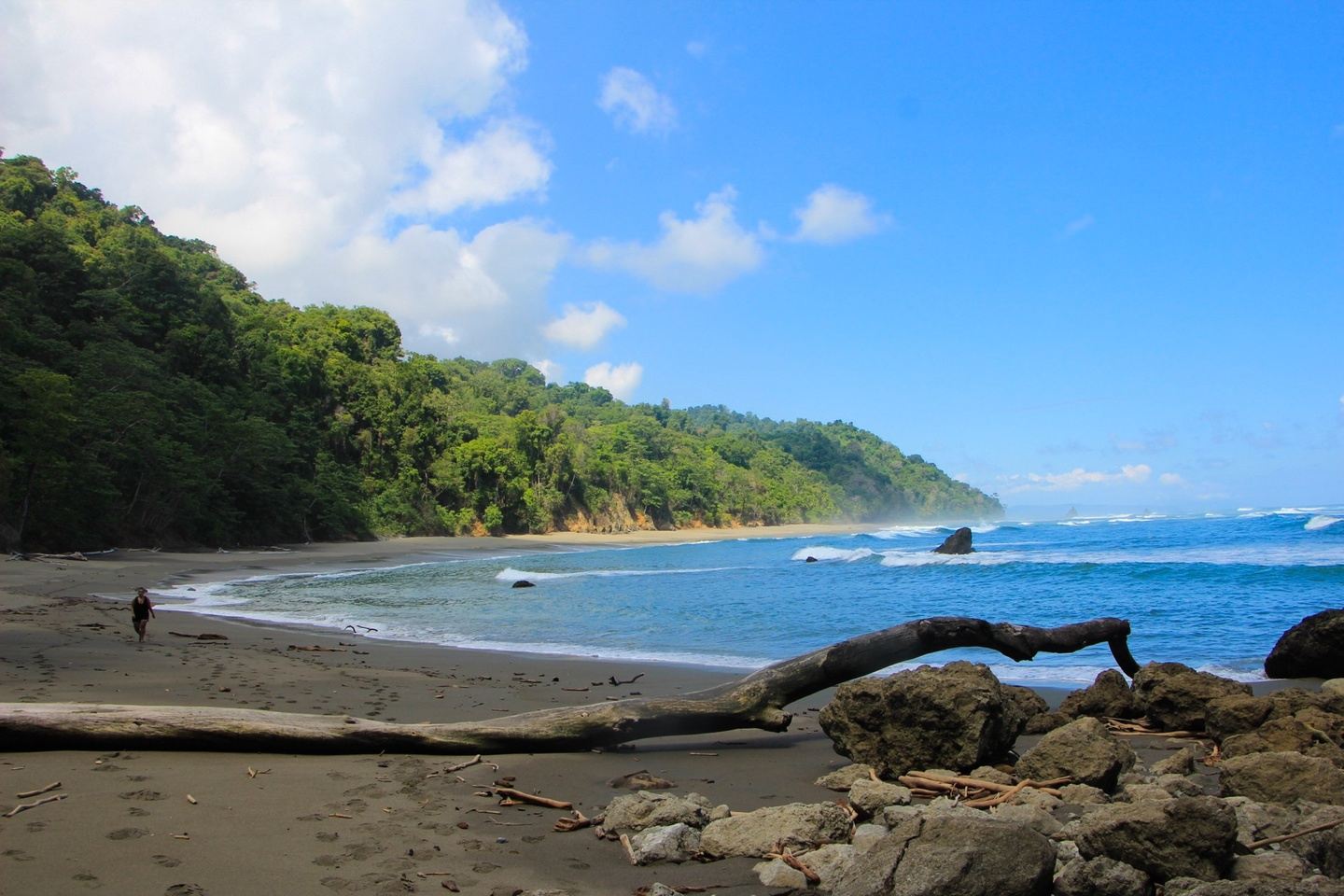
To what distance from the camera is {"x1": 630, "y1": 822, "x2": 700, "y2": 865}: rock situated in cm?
417

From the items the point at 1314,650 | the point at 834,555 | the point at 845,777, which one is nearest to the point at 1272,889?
A: the point at 845,777

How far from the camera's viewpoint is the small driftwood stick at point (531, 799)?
16.5ft

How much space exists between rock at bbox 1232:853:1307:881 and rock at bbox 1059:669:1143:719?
365cm

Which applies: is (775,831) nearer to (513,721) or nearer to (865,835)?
(865,835)

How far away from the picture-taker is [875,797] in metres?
4.95

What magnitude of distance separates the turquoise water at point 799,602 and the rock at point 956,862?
282 inches

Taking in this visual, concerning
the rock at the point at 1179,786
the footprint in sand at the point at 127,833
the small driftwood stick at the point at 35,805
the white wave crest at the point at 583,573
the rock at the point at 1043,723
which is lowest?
the white wave crest at the point at 583,573

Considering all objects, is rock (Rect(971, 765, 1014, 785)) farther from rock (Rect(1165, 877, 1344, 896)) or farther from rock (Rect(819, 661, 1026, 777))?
rock (Rect(1165, 877, 1344, 896))

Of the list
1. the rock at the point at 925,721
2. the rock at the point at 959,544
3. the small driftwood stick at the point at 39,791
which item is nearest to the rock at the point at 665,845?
the rock at the point at 925,721

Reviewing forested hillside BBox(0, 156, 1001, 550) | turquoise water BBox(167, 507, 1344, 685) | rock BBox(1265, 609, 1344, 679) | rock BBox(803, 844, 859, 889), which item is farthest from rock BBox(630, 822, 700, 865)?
forested hillside BBox(0, 156, 1001, 550)

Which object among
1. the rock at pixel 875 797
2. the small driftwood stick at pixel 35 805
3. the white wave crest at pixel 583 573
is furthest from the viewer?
the white wave crest at pixel 583 573

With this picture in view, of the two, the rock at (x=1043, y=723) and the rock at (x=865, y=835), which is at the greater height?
the rock at (x=865, y=835)

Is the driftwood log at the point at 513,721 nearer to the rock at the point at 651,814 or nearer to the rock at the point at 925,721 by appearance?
the rock at the point at 925,721

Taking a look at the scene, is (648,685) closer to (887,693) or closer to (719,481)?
(887,693)
